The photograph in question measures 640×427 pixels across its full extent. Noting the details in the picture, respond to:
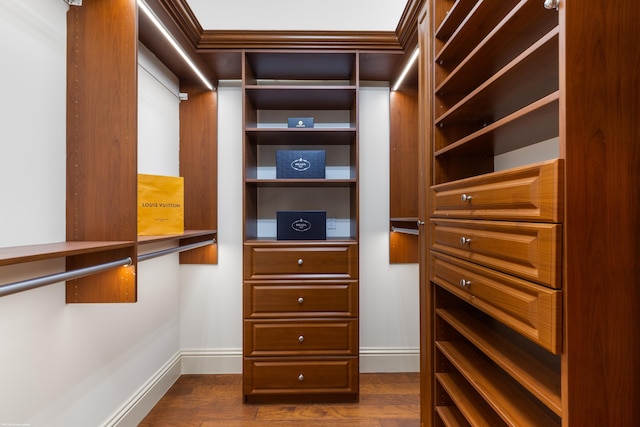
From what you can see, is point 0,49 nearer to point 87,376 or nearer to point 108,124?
point 108,124

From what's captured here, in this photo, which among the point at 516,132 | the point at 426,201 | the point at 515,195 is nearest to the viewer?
the point at 515,195

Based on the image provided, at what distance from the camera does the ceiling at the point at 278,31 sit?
5.66ft

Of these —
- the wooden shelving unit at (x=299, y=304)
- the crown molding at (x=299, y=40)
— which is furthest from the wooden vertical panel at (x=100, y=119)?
the wooden shelving unit at (x=299, y=304)

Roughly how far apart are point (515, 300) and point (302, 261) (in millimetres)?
1264

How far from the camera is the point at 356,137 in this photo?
194 centimetres

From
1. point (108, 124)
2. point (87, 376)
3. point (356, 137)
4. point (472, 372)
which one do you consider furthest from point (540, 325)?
point (87, 376)

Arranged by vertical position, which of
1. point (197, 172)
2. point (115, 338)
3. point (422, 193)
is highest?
point (197, 172)

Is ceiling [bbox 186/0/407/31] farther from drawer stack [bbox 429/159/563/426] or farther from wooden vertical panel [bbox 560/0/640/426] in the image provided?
wooden vertical panel [bbox 560/0/640/426]

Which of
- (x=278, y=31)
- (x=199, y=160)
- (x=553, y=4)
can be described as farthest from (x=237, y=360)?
(x=553, y=4)

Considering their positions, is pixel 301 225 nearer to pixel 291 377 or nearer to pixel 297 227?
pixel 297 227

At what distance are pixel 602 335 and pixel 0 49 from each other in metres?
1.74

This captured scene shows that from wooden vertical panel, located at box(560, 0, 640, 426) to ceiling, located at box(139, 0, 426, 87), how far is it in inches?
41.8

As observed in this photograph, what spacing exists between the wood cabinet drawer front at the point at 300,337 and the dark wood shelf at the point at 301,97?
1348mm

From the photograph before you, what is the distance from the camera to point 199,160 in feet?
7.54
